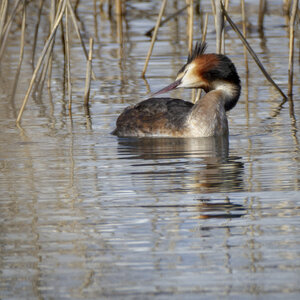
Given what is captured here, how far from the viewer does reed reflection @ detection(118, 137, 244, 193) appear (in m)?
6.37

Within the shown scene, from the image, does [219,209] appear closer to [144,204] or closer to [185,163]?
[144,204]

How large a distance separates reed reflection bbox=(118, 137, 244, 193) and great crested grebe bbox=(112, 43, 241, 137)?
122 mm

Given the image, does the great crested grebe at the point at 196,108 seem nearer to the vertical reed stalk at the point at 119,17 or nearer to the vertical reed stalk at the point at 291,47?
the vertical reed stalk at the point at 291,47

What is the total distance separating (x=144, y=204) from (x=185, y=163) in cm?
155

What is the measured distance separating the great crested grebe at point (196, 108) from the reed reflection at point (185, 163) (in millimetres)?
122

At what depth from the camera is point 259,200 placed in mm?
5797

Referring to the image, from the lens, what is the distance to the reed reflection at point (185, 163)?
6367 mm

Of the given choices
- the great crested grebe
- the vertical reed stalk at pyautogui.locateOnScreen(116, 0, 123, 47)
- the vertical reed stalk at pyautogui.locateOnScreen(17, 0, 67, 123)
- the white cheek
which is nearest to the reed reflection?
the great crested grebe

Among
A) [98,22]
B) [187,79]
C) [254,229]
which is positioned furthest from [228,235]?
[98,22]

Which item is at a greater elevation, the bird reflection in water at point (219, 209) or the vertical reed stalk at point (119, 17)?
the bird reflection in water at point (219, 209)

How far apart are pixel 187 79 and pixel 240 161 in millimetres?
1840

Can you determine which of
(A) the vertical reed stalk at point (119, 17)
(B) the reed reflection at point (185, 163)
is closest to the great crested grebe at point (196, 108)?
(B) the reed reflection at point (185, 163)

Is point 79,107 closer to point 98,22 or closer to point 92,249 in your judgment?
point 92,249

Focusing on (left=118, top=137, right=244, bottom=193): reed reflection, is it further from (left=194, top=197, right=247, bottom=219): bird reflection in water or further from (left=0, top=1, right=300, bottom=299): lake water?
(left=194, top=197, right=247, bottom=219): bird reflection in water
